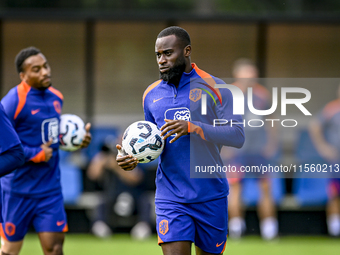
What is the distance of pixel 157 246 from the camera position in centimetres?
785

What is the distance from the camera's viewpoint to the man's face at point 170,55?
403cm

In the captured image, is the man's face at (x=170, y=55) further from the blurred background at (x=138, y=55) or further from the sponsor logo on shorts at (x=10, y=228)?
the blurred background at (x=138, y=55)

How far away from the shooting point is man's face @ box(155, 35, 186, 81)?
13.2 feet

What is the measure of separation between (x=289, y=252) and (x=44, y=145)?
4.29 metres

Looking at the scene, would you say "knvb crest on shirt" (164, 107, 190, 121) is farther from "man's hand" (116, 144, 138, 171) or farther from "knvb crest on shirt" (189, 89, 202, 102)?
"man's hand" (116, 144, 138, 171)

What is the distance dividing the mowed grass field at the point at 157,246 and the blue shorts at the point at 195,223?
132 inches

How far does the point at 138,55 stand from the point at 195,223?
273 inches

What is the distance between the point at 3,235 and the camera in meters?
5.02

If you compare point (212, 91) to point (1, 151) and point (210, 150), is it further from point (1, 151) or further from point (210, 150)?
point (1, 151)

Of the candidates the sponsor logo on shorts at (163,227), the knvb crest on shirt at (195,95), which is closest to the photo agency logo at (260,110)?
the knvb crest on shirt at (195,95)

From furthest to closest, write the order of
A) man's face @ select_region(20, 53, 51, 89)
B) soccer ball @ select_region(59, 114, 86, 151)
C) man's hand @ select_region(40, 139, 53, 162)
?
soccer ball @ select_region(59, 114, 86, 151) → man's face @ select_region(20, 53, 51, 89) → man's hand @ select_region(40, 139, 53, 162)

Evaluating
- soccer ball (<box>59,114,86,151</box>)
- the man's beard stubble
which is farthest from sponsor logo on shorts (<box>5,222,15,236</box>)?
the man's beard stubble

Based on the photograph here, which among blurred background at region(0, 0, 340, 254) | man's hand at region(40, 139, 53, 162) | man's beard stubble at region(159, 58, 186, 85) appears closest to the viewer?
man's beard stubble at region(159, 58, 186, 85)

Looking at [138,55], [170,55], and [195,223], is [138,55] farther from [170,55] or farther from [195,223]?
[195,223]
